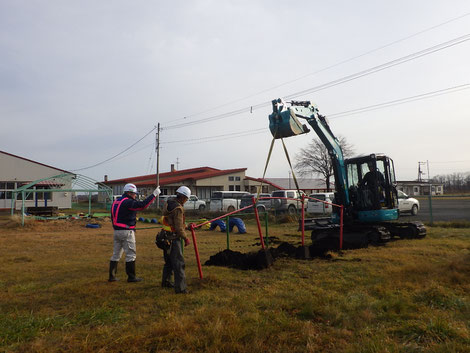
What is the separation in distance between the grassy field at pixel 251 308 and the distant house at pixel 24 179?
2564 cm

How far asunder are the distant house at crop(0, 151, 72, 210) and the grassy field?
25.6 m

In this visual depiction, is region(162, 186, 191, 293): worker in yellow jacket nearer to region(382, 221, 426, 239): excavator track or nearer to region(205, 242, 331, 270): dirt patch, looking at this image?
region(205, 242, 331, 270): dirt patch

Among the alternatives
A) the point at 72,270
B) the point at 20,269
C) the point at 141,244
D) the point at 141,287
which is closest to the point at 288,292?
the point at 141,287

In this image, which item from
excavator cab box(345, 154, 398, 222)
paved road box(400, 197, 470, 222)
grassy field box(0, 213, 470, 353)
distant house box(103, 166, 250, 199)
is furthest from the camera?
distant house box(103, 166, 250, 199)

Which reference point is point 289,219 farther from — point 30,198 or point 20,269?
point 30,198

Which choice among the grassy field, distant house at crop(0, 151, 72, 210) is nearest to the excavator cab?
the grassy field

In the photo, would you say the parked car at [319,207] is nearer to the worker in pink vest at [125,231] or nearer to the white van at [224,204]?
the white van at [224,204]

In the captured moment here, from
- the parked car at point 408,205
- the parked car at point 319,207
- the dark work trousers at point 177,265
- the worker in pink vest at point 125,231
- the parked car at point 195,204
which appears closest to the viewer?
the dark work trousers at point 177,265

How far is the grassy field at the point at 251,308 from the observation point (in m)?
3.33

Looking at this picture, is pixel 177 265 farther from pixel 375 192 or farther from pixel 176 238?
pixel 375 192

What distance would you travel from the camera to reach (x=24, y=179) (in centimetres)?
3028

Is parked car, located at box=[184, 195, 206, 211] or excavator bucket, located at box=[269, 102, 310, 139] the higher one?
excavator bucket, located at box=[269, 102, 310, 139]

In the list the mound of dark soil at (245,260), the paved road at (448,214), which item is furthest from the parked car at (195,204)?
the mound of dark soil at (245,260)

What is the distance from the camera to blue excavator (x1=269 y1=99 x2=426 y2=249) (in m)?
9.80
